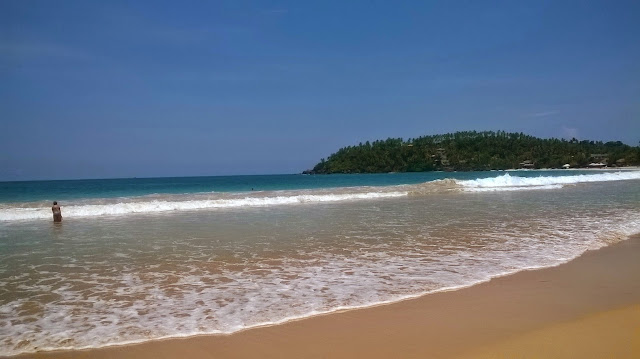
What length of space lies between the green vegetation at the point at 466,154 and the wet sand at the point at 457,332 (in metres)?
121

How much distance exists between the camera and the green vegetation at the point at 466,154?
389ft

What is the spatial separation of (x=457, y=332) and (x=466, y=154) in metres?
132

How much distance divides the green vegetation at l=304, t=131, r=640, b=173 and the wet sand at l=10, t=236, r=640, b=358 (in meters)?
121

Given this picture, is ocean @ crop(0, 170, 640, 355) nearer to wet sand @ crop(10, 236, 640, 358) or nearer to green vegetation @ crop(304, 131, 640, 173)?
wet sand @ crop(10, 236, 640, 358)

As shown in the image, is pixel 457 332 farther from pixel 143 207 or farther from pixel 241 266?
pixel 143 207

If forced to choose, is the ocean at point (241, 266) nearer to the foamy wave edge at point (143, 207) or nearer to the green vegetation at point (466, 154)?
the foamy wave edge at point (143, 207)

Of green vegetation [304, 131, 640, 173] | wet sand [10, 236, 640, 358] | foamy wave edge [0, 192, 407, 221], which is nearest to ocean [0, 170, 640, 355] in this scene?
wet sand [10, 236, 640, 358]

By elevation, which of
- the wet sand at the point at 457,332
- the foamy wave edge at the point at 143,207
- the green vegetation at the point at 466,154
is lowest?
the wet sand at the point at 457,332

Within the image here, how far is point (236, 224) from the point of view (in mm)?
13320

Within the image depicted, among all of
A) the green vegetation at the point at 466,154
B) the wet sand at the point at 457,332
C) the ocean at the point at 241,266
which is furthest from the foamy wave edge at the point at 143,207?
the green vegetation at the point at 466,154

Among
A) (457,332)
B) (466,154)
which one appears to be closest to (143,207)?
(457,332)

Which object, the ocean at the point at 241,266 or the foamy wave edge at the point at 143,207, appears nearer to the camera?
the ocean at the point at 241,266

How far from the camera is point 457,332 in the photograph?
12.7 feet

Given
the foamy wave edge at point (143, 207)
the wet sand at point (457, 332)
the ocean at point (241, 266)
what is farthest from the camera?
the foamy wave edge at point (143, 207)
